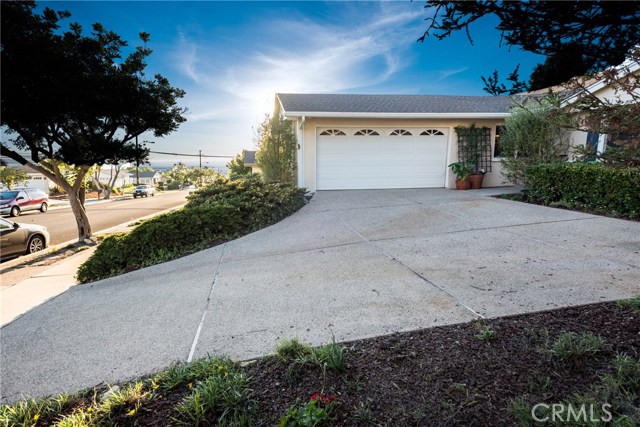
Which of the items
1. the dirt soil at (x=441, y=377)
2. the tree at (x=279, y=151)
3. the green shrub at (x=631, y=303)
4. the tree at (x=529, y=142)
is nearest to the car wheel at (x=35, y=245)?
the tree at (x=279, y=151)

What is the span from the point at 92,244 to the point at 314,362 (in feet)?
36.2

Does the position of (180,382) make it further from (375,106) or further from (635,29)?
(375,106)

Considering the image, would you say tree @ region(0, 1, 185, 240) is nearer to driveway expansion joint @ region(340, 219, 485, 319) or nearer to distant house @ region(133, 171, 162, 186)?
driveway expansion joint @ region(340, 219, 485, 319)

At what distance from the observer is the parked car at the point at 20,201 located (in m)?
19.2

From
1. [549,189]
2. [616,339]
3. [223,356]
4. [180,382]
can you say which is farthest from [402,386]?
[549,189]

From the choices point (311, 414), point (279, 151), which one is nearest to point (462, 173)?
point (279, 151)

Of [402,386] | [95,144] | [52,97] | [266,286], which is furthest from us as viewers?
[95,144]

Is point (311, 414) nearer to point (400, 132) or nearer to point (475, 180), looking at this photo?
point (400, 132)

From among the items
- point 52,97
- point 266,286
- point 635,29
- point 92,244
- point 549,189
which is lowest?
point 92,244

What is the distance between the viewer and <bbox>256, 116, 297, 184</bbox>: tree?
430 inches

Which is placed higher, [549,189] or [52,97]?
[52,97]

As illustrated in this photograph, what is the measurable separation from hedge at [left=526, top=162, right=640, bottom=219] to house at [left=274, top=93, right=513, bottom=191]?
131 inches

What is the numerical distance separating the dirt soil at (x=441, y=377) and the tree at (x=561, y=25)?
193cm

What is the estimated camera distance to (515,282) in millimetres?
3590
